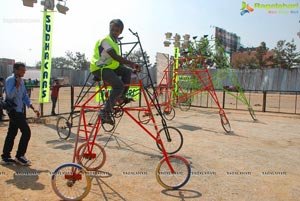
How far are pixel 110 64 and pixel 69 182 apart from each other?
5.78ft

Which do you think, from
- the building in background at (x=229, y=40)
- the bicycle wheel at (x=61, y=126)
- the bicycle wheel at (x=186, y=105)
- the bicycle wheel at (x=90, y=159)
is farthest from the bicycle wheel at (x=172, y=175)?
the building in background at (x=229, y=40)

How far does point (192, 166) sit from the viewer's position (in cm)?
546

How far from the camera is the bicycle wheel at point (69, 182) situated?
152 inches

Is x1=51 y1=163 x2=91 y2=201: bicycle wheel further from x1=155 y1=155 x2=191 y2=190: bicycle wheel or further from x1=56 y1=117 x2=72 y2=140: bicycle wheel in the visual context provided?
x1=56 y1=117 x2=72 y2=140: bicycle wheel

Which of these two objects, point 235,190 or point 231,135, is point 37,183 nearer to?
point 235,190

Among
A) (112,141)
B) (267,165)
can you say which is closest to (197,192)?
(267,165)

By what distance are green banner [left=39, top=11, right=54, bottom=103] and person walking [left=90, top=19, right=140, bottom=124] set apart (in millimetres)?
6206

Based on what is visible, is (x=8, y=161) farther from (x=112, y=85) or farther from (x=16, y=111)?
(x=112, y=85)

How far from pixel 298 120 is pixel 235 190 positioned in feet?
31.0

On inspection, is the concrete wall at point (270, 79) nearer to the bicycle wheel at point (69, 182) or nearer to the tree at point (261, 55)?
the tree at point (261, 55)

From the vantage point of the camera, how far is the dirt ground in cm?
415

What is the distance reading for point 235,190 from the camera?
434cm

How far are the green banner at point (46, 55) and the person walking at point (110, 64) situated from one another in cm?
621

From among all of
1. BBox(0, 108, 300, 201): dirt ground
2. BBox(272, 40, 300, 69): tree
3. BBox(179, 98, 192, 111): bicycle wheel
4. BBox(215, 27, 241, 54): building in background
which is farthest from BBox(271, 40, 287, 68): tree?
BBox(0, 108, 300, 201): dirt ground
